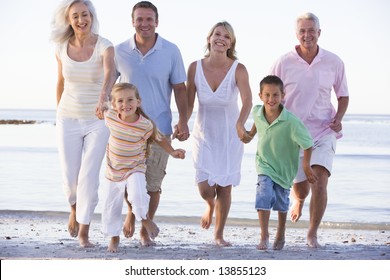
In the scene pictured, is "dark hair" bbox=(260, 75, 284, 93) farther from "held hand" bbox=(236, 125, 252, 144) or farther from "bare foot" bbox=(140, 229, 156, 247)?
"bare foot" bbox=(140, 229, 156, 247)

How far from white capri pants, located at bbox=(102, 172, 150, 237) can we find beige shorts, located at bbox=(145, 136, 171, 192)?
42 centimetres

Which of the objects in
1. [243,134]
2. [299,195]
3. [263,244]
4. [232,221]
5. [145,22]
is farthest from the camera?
[232,221]

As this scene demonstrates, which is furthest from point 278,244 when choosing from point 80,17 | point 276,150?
point 80,17

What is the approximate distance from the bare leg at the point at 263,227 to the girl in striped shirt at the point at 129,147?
0.78 metres

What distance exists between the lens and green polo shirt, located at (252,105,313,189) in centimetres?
590

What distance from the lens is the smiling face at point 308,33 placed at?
622 centimetres

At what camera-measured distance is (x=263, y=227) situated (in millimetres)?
5973

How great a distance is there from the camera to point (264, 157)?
5949mm

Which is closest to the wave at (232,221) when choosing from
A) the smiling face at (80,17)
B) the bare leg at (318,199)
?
the bare leg at (318,199)

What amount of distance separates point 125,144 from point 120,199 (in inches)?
15.8

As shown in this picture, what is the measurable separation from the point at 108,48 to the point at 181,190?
3724 millimetres

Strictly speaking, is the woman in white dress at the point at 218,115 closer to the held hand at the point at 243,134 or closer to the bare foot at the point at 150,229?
the held hand at the point at 243,134

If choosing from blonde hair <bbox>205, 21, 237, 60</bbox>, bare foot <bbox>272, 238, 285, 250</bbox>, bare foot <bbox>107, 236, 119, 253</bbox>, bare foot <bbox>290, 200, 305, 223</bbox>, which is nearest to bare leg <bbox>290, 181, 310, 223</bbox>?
bare foot <bbox>290, 200, 305, 223</bbox>

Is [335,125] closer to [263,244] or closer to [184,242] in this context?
[263,244]
